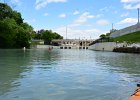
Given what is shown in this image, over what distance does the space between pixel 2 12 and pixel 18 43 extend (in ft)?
47.0

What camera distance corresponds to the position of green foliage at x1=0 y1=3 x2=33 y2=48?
108 meters

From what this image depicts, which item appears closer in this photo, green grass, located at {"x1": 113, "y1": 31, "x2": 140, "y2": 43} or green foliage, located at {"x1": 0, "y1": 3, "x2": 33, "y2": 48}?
green foliage, located at {"x1": 0, "y1": 3, "x2": 33, "y2": 48}

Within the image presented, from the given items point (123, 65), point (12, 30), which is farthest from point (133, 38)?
point (123, 65)

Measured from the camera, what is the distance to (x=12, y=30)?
110312mm

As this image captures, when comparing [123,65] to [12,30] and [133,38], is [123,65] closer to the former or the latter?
[12,30]

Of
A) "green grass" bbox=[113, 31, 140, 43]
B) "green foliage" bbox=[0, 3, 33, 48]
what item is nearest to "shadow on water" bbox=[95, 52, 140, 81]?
"green foliage" bbox=[0, 3, 33, 48]

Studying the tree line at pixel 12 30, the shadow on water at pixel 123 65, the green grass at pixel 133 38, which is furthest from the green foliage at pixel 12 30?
the shadow on water at pixel 123 65

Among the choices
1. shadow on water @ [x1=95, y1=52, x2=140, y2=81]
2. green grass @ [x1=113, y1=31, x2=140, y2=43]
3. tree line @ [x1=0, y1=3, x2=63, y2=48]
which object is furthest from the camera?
green grass @ [x1=113, y1=31, x2=140, y2=43]

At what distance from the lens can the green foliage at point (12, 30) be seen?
108 metres

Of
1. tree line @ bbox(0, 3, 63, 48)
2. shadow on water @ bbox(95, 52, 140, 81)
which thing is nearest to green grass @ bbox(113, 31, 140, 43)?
tree line @ bbox(0, 3, 63, 48)

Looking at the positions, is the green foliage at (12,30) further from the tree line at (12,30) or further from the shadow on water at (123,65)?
the shadow on water at (123,65)

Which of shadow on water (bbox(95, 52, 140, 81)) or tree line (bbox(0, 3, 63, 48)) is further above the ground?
tree line (bbox(0, 3, 63, 48))

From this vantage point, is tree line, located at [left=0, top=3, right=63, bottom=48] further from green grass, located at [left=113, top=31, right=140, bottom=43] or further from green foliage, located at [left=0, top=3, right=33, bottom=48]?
green grass, located at [left=113, top=31, right=140, bottom=43]

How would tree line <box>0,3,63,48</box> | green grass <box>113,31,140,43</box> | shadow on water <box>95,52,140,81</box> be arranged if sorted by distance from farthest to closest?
green grass <box>113,31,140,43</box> → tree line <box>0,3,63,48</box> → shadow on water <box>95,52,140,81</box>
